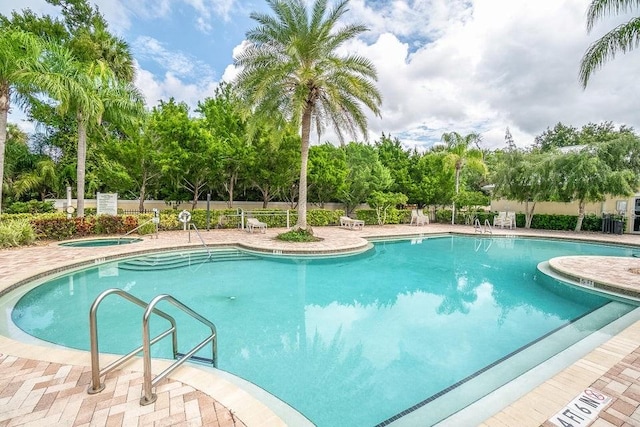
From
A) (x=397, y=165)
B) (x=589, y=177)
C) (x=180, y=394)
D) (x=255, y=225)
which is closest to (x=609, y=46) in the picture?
(x=589, y=177)

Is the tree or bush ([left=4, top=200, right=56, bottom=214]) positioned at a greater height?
the tree

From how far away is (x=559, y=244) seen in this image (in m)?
15.6

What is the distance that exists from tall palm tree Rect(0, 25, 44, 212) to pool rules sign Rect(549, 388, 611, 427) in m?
14.5

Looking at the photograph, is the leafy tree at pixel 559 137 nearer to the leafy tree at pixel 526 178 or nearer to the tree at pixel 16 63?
the leafy tree at pixel 526 178

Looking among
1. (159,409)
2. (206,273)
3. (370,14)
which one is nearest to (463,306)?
(159,409)

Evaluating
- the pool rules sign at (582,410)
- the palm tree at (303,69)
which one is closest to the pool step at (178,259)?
the palm tree at (303,69)

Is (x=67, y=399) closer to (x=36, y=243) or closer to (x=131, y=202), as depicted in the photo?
(x=36, y=243)

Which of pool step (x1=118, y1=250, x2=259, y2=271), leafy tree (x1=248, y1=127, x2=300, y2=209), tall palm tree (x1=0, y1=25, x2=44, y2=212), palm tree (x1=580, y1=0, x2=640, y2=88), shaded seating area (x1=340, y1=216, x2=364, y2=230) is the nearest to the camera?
palm tree (x1=580, y1=0, x2=640, y2=88)

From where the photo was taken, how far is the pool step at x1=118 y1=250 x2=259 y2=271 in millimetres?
9156

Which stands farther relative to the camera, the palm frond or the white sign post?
the white sign post

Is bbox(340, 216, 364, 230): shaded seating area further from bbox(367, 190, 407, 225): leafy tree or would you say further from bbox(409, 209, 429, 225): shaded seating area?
bbox(409, 209, 429, 225): shaded seating area

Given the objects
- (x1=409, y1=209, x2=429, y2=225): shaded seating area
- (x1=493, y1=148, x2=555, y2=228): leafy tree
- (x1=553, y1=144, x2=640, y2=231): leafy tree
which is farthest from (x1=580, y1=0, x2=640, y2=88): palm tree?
(x1=409, y1=209, x2=429, y2=225): shaded seating area

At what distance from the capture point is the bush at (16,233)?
10045 millimetres

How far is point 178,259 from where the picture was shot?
33.7ft
